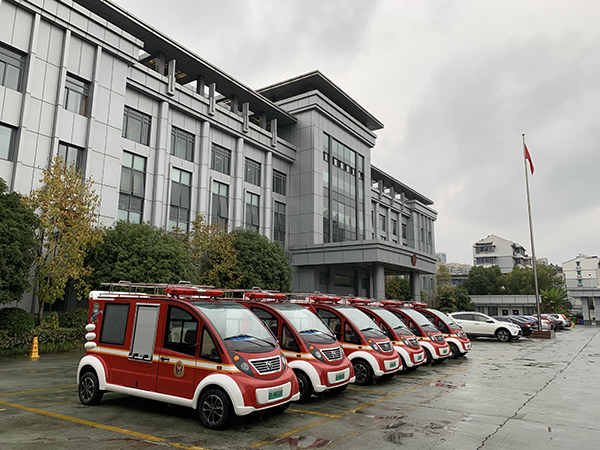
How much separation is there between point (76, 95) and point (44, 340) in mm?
12419

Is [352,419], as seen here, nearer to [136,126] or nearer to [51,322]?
[51,322]

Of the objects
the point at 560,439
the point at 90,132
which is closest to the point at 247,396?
the point at 560,439

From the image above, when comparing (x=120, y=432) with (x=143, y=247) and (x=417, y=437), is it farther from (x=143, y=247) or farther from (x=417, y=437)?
(x=143, y=247)

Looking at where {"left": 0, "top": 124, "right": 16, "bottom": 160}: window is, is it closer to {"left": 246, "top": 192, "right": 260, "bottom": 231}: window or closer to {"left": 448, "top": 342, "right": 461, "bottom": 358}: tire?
{"left": 246, "top": 192, "right": 260, "bottom": 231}: window

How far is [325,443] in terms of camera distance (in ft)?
20.5

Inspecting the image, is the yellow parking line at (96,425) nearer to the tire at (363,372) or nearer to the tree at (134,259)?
the tire at (363,372)

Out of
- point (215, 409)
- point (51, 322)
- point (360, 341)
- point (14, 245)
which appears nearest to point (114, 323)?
point (215, 409)

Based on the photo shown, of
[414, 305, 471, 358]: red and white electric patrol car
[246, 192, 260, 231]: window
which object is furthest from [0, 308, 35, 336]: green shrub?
[246, 192, 260, 231]: window

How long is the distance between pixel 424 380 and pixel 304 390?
15.2 feet

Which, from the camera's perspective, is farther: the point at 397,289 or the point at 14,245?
the point at 397,289

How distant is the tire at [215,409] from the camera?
669 centimetres

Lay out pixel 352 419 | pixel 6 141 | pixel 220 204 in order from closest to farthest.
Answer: pixel 352 419, pixel 6 141, pixel 220 204

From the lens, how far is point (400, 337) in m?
12.8

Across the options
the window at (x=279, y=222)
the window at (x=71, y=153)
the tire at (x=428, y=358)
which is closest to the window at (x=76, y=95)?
the window at (x=71, y=153)
